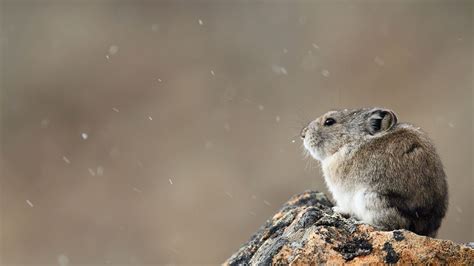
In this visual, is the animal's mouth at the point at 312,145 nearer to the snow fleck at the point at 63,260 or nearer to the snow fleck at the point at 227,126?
the snow fleck at the point at 63,260

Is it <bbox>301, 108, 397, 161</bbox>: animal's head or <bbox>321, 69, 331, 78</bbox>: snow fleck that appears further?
<bbox>321, 69, 331, 78</bbox>: snow fleck

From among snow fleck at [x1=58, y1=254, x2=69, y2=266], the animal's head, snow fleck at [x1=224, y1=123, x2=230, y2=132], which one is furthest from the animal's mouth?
snow fleck at [x1=224, y1=123, x2=230, y2=132]

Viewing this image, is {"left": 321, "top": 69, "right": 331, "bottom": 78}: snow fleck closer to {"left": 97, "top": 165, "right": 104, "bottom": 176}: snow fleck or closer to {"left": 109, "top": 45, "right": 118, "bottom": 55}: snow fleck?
{"left": 97, "top": 165, "right": 104, "bottom": 176}: snow fleck

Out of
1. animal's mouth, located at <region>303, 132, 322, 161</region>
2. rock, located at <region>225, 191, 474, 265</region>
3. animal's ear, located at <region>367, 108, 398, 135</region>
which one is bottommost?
rock, located at <region>225, 191, 474, 265</region>

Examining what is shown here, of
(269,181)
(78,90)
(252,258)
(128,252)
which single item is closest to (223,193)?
(269,181)

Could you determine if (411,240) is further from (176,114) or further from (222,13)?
(222,13)

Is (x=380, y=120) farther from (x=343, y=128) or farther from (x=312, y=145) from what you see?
(x=312, y=145)

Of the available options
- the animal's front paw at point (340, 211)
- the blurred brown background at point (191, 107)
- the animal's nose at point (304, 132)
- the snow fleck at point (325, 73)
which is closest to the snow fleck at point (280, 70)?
the blurred brown background at point (191, 107)
